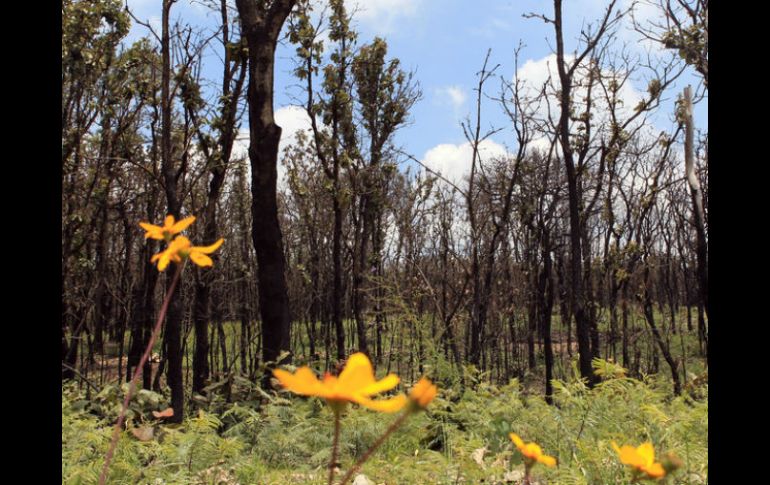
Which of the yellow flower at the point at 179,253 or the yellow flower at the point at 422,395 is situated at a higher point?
the yellow flower at the point at 179,253

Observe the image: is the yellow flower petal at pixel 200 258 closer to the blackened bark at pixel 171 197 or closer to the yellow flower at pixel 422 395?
the yellow flower at pixel 422 395

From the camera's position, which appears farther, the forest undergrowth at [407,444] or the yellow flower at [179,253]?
the forest undergrowth at [407,444]

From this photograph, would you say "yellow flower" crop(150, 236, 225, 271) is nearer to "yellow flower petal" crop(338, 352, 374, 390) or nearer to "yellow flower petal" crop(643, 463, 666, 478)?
"yellow flower petal" crop(338, 352, 374, 390)

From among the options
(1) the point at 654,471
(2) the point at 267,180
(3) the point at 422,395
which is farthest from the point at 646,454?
(2) the point at 267,180

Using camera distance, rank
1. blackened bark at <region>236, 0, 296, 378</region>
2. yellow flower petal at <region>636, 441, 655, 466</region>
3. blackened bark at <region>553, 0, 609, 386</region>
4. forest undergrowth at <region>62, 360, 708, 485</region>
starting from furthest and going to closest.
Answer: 1. blackened bark at <region>553, 0, 609, 386</region>
2. blackened bark at <region>236, 0, 296, 378</region>
3. forest undergrowth at <region>62, 360, 708, 485</region>
4. yellow flower petal at <region>636, 441, 655, 466</region>

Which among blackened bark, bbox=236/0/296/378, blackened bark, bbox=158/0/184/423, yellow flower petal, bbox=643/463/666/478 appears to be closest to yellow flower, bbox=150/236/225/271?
yellow flower petal, bbox=643/463/666/478

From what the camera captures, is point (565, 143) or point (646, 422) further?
point (565, 143)

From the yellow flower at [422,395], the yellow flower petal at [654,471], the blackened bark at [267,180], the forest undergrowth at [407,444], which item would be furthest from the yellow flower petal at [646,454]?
the blackened bark at [267,180]

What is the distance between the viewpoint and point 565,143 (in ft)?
23.3

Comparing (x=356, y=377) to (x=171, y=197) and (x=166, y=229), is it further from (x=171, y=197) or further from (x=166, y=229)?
(x=171, y=197)

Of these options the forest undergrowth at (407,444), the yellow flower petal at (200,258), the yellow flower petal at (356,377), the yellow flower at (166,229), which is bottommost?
the forest undergrowth at (407,444)
